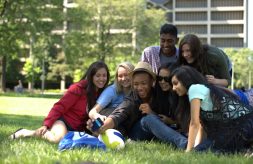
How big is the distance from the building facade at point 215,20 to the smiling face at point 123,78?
77732 mm

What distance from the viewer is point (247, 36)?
8331 centimetres

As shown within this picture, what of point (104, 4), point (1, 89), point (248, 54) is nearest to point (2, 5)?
point (1, 89)

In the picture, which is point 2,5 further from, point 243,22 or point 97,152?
point 243,22

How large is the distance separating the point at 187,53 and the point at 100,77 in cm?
127

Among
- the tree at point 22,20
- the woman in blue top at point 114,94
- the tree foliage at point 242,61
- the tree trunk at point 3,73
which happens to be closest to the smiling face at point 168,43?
the woman in blue top at point 114,94

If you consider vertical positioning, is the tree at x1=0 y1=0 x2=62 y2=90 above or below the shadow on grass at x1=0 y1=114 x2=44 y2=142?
above

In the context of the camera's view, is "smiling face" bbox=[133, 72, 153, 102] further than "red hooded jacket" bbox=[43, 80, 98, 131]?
No

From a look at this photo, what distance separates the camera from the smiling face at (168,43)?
6616 millimetres

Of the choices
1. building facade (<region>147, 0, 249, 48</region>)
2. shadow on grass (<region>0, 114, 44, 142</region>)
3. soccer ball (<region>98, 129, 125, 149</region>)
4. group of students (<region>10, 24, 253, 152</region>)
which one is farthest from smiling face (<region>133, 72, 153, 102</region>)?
building facade (<region>147, 0, 249, 48</region>)

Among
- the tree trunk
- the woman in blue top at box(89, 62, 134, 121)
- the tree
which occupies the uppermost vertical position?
the tree

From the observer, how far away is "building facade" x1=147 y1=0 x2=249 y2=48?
3292 inches

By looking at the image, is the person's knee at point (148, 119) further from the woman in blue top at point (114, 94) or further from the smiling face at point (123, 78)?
the smiling face at point (123, 78)

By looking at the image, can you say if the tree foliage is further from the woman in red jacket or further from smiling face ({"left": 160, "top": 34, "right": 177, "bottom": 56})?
the woman in red jacket

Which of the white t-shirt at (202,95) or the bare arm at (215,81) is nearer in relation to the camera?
the white t-shirt at (202,95)
